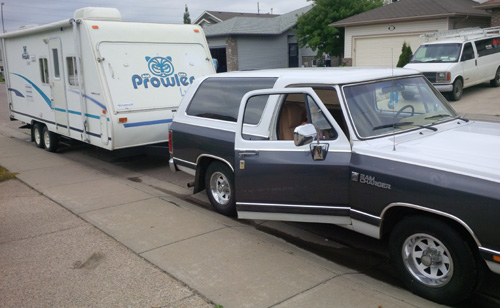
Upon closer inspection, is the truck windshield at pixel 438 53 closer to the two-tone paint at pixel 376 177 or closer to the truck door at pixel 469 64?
the truck door at pixel 469 64

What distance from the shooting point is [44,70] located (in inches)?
444

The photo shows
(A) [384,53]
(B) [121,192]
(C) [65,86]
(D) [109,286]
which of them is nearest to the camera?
(D) [109,286]

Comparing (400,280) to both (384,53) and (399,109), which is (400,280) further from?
(384,53)

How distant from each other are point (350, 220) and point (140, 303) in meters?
2.11

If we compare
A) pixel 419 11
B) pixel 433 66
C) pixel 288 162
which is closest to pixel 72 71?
pixel 288 162

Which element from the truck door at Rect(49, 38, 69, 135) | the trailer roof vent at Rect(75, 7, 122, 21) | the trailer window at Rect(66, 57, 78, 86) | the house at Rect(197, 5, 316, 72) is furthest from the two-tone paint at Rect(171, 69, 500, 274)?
the house at Rect(197, 5, 316, 72)

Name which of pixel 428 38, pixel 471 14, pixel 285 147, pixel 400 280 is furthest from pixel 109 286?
pixel 471 14

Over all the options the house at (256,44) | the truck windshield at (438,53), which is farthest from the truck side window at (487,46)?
the house at (256,44)

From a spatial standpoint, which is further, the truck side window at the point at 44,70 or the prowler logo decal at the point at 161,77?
the truck side window at the point at 44,70

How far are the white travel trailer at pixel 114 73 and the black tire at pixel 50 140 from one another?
0.33 m

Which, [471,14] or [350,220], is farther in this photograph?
[471,14]

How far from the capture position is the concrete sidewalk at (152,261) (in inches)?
171

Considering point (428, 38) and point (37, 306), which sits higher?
point (428, 38)

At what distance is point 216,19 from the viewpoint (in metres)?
47.0
